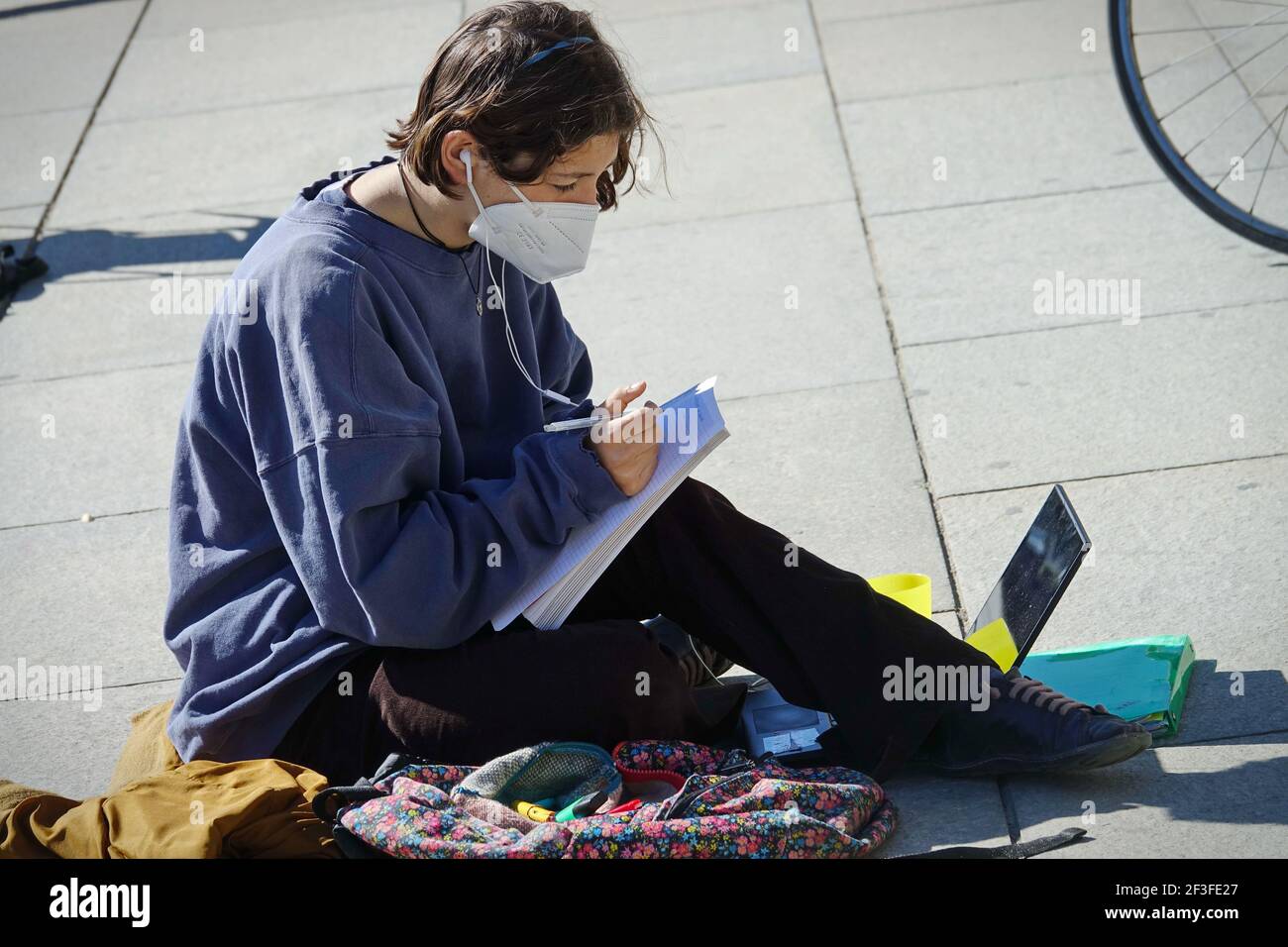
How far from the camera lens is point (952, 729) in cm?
267

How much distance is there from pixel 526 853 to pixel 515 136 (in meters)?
1.11

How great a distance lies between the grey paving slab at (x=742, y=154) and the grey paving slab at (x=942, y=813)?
2834mm

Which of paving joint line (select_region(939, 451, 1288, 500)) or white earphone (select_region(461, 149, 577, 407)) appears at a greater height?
white earphone (select_region(461, 149, 577, 407))

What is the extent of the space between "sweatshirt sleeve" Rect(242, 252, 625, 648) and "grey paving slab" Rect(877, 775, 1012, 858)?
2.46 feet

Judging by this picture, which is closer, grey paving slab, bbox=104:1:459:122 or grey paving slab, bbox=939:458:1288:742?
grey paving slab, bbox=939:458:1288:742

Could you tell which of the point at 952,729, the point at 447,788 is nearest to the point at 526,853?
the point at 447,788

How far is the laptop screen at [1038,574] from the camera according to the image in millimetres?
2789

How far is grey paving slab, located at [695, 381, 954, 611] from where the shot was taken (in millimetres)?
3477

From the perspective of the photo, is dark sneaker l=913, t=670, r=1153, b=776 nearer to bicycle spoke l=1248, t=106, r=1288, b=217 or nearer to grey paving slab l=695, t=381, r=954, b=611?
grey paving slab l=695, t=381, r=954, b=611

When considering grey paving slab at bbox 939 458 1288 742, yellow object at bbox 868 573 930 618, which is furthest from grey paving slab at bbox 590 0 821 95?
yellow object at bbox 868 573 930 618

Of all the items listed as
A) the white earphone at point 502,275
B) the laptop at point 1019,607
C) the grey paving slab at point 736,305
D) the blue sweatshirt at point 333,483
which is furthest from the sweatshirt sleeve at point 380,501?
the grey paving slab at point 736,305

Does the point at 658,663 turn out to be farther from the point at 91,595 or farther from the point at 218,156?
the point at 218,156

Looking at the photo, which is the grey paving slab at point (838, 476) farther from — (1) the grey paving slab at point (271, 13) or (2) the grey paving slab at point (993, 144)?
(1) the grey paving slab at point (271, 13)

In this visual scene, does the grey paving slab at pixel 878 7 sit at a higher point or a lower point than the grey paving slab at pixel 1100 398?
higher
